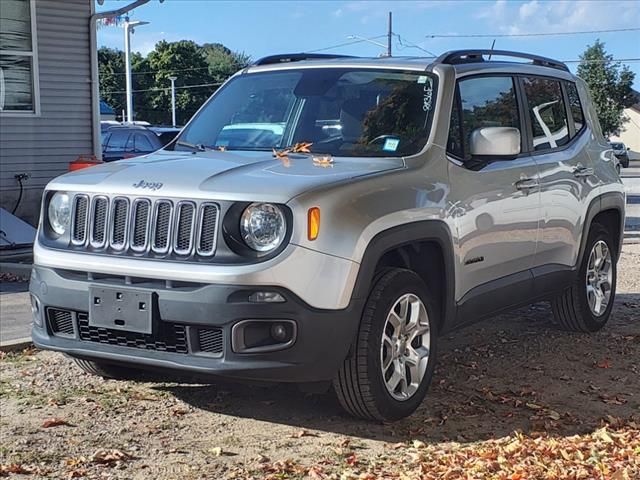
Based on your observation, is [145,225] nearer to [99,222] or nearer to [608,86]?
[99,222]

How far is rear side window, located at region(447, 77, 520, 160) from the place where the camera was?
5355 mm

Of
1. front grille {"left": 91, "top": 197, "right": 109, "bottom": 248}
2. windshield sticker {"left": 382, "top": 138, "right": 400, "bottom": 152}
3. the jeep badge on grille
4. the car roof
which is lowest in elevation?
front grille {"left": 91, "top": 197, "right": 109, "bottom": 248}

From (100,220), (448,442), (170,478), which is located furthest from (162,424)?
(448,442)

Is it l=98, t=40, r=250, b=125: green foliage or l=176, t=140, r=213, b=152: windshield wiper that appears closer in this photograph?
l=176, t=140, r=213, b=152: windshield wiper

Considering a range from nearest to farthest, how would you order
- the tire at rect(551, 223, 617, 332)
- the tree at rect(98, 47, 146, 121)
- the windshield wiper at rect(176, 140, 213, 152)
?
the windshield wiper at rect(176, 140, 213, 152)
the tire at rect(551, 223, 617, 332)
the tree at rect(98, 47, 146, 121)

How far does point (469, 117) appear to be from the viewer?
554cm

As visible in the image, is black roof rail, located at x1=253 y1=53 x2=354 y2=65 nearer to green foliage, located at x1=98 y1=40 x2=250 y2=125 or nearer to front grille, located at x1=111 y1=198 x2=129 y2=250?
front grille, located at x1=111 y1=198 x2=129 y2=250

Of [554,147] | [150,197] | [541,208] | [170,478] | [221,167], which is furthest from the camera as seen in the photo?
[554,147]

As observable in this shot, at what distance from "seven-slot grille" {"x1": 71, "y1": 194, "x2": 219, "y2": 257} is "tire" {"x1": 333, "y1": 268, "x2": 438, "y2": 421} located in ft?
2.96

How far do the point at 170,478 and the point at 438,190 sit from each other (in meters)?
2.12

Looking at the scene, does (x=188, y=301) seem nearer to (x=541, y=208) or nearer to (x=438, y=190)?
(x=438, y=190)

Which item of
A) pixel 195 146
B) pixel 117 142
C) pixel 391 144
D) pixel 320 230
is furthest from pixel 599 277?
pixel 117 142

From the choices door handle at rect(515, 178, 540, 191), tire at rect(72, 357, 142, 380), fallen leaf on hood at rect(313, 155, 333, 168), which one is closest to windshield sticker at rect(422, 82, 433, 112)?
fallen leaf on hood at rect(313, 155, 333, 168)

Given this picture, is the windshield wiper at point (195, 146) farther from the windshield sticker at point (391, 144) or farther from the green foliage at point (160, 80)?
the green foliage at point (160, 80)
